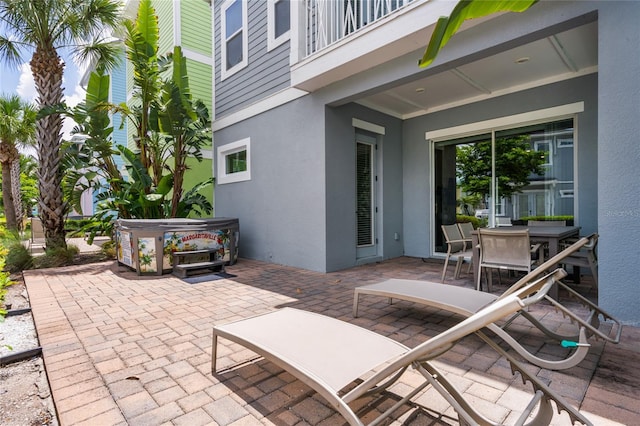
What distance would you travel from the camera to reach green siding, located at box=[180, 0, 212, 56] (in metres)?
11.1

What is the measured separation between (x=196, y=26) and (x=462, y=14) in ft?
41.5

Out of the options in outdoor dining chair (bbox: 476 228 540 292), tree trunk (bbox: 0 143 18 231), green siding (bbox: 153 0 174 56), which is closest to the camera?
outdoor dining chair (bbox: 476 228 540 292)

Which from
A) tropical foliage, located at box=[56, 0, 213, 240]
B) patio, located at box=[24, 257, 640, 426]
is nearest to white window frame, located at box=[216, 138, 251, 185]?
tropical foliage, located at box=[56, 0, 213, 240]

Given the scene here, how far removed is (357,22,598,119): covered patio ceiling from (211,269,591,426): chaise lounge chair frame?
4.48m

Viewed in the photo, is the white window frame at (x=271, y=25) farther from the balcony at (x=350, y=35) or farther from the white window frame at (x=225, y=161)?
the white window frame at (x=225, y=161)

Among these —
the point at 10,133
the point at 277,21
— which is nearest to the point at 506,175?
the point at 277,21

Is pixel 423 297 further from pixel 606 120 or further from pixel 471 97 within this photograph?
pixel 471 97

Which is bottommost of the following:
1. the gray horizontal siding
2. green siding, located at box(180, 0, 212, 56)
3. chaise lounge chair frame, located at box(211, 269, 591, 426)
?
chaise lounge chair frame, located at box(211, 269, 591, 426)

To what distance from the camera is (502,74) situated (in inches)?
233

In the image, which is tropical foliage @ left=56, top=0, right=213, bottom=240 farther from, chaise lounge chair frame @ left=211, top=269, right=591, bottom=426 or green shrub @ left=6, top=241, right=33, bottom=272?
chaise lounge chair frame @ left=211, top=269, right=591, bottom=426

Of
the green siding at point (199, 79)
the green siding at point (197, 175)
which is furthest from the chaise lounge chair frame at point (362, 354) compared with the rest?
the green siding at point (199, 79)

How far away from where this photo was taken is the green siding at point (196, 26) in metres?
11.1

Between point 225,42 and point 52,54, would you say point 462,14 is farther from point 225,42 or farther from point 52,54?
point 52,54

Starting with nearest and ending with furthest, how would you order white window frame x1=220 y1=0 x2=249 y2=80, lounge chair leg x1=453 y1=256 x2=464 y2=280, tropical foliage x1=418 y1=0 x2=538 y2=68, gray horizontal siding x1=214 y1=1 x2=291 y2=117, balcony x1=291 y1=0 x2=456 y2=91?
tropical foliage x1=418 y1=0 x2=538 y2=68 → balcony x1=291 y1=0 x2=456 y2=91 → lounge chair leg x1=453 y1=256 x2=464 y2=280 → gray horizontal siding x1=214 y1=1 x2=291 y2=117 → white window frame x1=220 y1=0 x2=249 y2=80
